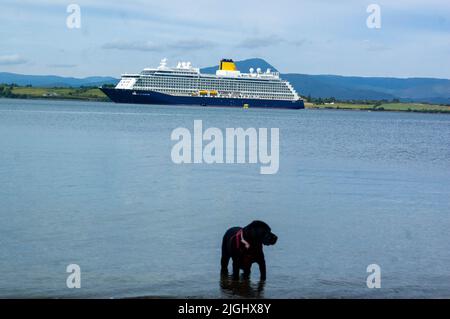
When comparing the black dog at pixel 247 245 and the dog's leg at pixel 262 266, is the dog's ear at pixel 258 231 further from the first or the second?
the dog's leg at pixel 262 266

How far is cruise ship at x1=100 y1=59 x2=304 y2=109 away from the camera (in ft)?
333

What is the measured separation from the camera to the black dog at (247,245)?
7.55m

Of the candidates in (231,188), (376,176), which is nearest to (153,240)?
(231,188)

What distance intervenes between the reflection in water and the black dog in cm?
8

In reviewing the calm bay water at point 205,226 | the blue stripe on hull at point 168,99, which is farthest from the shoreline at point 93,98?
the calm bay water at point 205,226

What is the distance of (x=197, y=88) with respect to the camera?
336ft

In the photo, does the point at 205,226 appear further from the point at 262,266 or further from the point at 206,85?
the point at 206,85

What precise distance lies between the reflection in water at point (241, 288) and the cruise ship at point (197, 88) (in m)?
93.3

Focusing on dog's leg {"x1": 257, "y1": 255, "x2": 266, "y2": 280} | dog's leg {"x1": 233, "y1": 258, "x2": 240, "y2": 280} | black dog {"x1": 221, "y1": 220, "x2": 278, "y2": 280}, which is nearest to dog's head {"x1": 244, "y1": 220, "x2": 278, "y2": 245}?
black dog {"x1": 221, "y1": 220, "x2": 278, "y2": 280}

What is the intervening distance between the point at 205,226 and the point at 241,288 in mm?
3674

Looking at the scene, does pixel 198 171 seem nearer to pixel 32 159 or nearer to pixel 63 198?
pixel 32 159

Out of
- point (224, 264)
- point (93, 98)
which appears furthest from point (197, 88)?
point (224, 264)

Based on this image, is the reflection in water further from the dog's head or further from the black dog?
the dog's head
